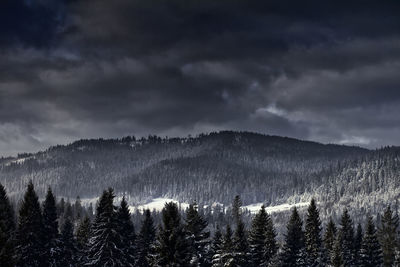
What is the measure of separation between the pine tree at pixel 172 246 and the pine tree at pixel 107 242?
17516 millimetres

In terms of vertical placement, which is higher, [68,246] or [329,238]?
[329,238]

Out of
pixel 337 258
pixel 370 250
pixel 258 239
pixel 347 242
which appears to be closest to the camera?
pixel 337 258

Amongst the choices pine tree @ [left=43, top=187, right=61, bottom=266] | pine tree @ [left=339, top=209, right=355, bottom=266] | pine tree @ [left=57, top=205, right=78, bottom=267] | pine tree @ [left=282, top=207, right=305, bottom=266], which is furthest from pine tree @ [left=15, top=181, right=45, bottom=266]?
pine tree @ [left=339, top=209, right=355, bottom=266]

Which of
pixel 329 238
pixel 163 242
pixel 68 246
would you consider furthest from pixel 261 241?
pixel 163 242

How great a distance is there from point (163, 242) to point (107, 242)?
61.0 feet

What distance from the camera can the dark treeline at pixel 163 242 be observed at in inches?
2189

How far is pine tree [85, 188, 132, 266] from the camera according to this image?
70875 mm

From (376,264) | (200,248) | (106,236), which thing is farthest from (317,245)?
(106,236)

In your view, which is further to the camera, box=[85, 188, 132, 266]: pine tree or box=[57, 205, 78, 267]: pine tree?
box=[57, 205, 78, 267]: pine tree

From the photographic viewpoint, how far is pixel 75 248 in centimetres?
9300

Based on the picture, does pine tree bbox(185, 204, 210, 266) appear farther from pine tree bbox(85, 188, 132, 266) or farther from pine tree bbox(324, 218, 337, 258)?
pine tree bbox(324, 218, 337, 258)

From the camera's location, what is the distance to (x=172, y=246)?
54875 millimetres

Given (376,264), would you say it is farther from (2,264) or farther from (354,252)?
(2,264)

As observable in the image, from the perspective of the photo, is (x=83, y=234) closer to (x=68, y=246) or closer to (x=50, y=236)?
(x=68, y=246)
